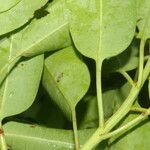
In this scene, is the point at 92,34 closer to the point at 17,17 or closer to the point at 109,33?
the point at 109,33

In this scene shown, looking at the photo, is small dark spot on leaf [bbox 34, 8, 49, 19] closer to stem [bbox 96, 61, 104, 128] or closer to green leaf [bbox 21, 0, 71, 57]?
green leaf [bbox 21, 0, 71, 57]

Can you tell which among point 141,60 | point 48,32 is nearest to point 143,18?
point 141,60

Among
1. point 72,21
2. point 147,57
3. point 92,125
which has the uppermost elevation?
point 72,21

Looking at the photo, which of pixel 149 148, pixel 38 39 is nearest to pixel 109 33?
pixel 38 39

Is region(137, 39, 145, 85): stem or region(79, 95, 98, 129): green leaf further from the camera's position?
region(79, 95, 98, 129): green leaf

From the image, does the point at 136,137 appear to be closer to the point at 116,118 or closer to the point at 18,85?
the point at 116,118

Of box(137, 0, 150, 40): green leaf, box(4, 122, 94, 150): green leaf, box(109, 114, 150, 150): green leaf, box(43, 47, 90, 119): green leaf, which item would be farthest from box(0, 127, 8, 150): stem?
box(137, 0, 150, 40): green leaf
